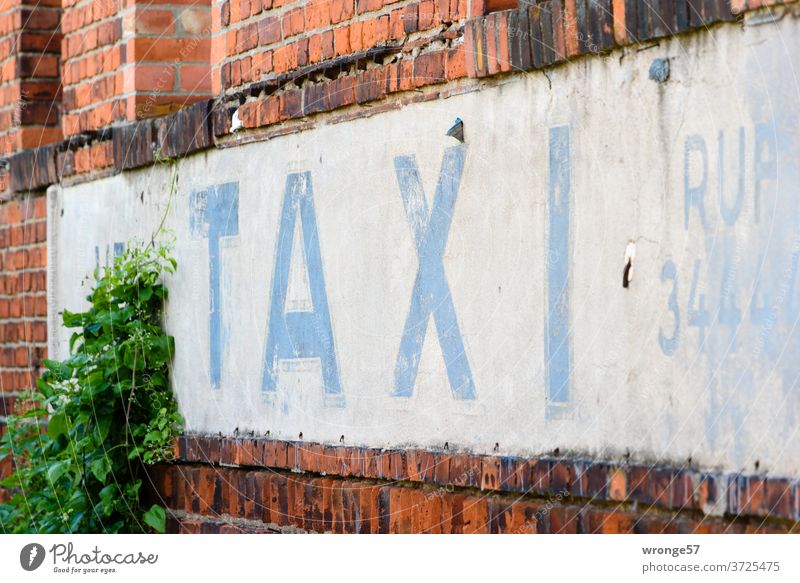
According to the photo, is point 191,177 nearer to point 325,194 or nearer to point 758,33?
point 325,194

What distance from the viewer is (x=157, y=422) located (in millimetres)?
4621

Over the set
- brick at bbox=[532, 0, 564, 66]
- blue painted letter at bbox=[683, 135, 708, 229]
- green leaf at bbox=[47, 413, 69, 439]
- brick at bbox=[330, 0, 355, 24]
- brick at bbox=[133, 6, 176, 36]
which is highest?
brick at bbox=[133, 6, 176, 36]

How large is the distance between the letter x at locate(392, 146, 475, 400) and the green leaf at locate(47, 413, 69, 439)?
1.59m

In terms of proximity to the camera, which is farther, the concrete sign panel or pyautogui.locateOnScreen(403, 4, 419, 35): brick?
pyautogui.locateOnScreen(403, 4, 419, 35): brick

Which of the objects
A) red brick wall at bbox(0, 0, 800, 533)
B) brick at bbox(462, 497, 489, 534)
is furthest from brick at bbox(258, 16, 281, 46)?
brick at bbox(462, 497, 489, 534)

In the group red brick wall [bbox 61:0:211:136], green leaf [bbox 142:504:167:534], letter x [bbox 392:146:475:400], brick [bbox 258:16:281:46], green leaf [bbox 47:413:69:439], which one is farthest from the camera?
red brick wall [bbox 61:0:211:136]

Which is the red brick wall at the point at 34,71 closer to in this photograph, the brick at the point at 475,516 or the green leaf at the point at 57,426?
the green leaf at the point at 57,426

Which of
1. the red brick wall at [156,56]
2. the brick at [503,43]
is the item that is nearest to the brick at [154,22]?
the red brick wall at [156,56]

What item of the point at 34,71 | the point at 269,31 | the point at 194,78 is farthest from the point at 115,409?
the point at 34,71

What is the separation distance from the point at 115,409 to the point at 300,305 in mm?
1032

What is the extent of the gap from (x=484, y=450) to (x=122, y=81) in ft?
8.11

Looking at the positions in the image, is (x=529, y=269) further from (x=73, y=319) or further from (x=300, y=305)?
(x=73, y=319)

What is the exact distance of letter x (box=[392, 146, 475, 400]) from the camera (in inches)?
133

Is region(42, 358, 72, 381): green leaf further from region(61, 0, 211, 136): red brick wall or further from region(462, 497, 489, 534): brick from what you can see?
region(462, 497, 489, 534): brick
